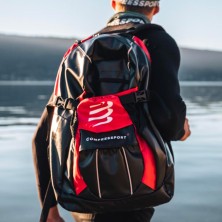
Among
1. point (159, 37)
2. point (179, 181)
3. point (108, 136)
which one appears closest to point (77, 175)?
point (108, 136)

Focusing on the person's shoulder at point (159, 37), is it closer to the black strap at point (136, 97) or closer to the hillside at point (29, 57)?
the black strap at point (136, 97)

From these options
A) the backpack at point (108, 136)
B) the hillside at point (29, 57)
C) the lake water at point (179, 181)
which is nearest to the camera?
the backpack at point (108, 136)

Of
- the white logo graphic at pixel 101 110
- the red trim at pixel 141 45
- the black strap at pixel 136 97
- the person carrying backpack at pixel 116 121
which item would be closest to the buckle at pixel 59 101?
the person carrying backpack at pixel 116 121

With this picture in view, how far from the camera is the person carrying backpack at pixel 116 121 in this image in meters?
1.96

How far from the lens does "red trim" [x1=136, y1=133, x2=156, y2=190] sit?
1.98m

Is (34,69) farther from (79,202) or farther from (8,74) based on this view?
(79,202)

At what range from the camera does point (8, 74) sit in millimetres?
74375

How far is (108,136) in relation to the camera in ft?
6.46

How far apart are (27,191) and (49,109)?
3.52 m

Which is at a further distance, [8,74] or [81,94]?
[8,74]

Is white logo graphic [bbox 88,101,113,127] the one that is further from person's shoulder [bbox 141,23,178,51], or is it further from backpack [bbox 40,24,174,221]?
Answer: person's shoulder [bbox 141,23,178,51]

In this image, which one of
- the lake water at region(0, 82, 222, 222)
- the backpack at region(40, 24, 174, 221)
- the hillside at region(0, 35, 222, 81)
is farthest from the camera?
the hillside at region(0, 35, 222, 81)

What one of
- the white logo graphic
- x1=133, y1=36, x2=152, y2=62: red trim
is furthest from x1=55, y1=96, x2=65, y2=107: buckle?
x1=133, y1=36, x2=152, y2=62: red trim

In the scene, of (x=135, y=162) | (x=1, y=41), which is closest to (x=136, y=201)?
(x=135, y=162)
